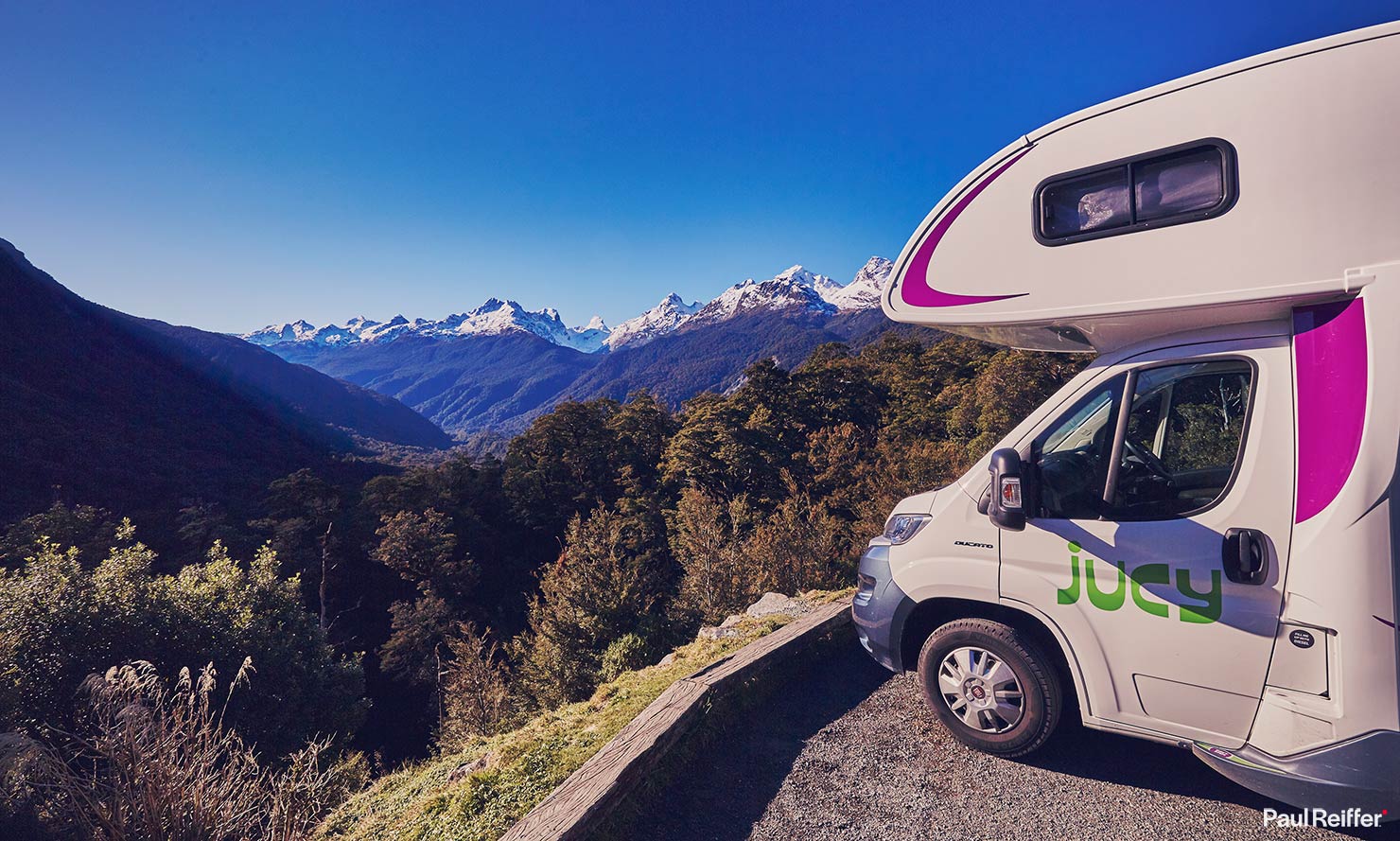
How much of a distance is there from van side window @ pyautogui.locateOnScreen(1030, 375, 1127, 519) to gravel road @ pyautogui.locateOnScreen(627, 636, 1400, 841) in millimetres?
1777

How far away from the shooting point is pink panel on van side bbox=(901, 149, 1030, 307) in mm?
3875

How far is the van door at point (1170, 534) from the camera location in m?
2.83

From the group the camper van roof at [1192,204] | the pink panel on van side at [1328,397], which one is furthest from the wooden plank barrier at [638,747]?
the pink panel on van side at [1328,397]

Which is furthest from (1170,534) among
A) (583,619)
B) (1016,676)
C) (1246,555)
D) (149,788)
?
(583,619)

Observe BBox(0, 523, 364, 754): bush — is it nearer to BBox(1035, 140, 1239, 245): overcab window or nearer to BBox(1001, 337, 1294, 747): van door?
BBox(1001, 337, 1294, 747): van door

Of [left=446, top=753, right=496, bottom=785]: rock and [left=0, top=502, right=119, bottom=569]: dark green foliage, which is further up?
A: [left=446, top=753, right=496, bottom=785]: rock

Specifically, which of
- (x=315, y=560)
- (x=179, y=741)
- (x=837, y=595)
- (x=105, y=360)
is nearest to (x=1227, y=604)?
(x=837, y=595)


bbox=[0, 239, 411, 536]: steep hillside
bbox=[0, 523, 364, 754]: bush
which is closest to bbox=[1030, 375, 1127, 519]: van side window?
bbox=[0, 523, 364, 754]: bush

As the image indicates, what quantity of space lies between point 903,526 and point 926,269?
6.54 ft

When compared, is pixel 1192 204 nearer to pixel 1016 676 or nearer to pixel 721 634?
pixel 1016 676

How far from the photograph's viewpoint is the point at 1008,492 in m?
3.39

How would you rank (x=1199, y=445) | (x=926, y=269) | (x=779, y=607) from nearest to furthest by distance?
1. (x=1199, y=445)
2. (x=926, y=269)
3. (x=779, y=607)

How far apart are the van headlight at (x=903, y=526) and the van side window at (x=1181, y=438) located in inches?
45.5

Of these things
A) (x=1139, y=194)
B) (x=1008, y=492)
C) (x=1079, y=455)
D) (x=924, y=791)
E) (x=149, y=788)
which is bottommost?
(x=924, y=791)
